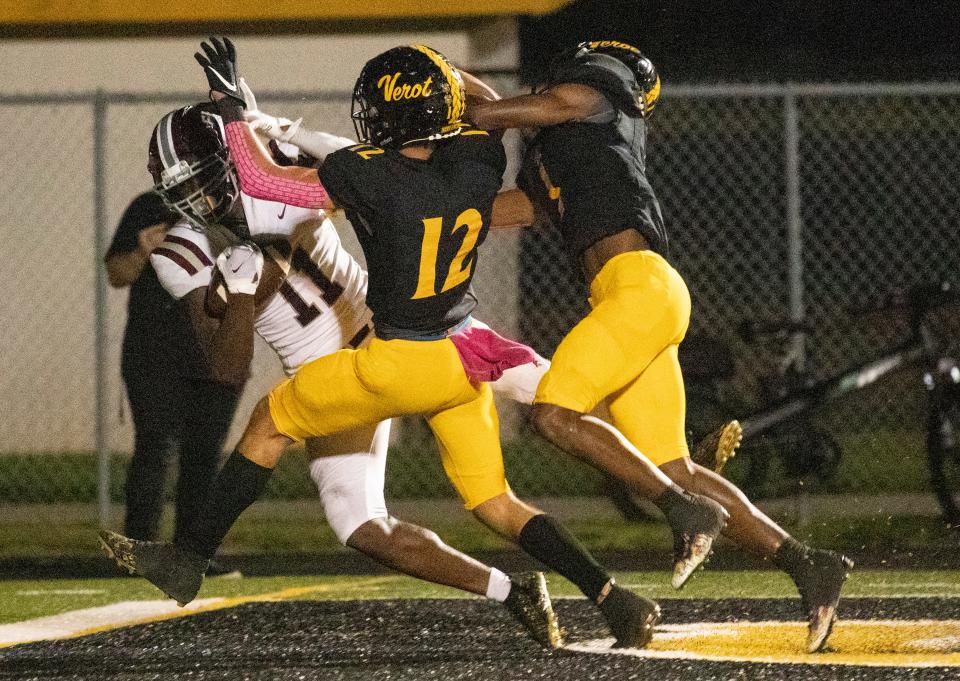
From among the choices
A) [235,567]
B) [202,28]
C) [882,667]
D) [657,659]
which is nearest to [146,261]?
[235,567]

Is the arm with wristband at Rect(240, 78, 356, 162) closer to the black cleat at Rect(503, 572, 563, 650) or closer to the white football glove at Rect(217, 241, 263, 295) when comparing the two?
the white football glove at Rect(217, 241, 263, 295)

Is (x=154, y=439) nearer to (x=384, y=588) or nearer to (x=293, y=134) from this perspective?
(x=384, y=588)

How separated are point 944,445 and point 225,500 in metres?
4.61

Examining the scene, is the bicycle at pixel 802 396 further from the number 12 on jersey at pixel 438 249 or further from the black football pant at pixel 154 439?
the number 12 on jersey at pixel 438 249

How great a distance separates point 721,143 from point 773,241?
137 centimetres

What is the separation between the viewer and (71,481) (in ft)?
37.0

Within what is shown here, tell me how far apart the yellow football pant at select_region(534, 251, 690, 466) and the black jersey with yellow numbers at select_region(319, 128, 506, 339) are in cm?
40

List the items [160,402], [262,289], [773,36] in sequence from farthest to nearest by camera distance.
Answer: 1. [773,36]
2. [160,402]
3. [262,289]

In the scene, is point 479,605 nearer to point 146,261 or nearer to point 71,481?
point 146,261

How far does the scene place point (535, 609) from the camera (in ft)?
16.2

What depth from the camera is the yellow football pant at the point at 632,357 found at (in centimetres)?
479

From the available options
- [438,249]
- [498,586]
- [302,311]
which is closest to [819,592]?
[498,586]

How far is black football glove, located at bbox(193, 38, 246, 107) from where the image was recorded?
4.86 meters

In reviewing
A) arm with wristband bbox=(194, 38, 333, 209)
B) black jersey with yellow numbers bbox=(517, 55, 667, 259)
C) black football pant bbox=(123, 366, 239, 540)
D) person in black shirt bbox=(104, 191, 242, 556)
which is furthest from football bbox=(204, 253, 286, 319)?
black football pant bbox=(123, 366, 239, 540)
